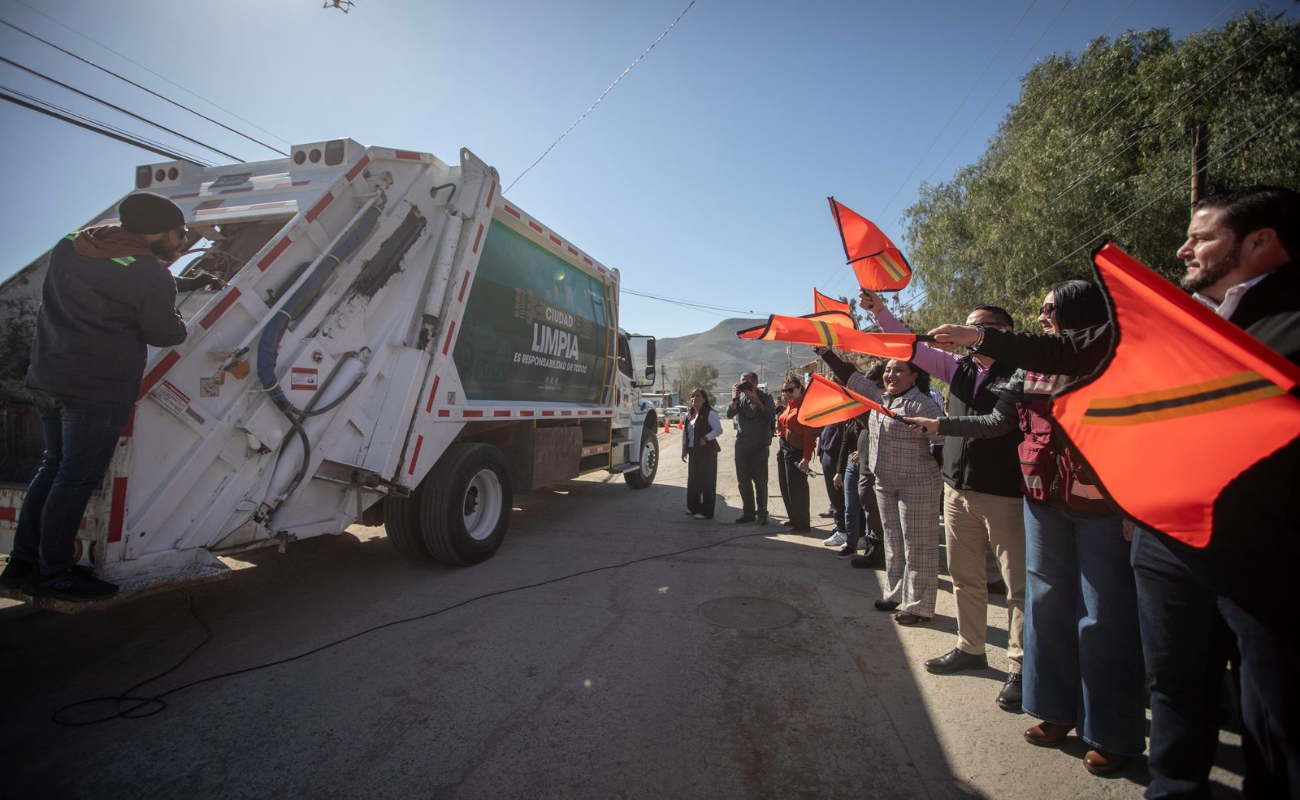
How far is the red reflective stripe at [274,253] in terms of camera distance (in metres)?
3.55

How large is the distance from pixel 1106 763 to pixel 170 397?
468cm

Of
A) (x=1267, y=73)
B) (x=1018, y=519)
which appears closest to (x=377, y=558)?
(x=1018, y=519)

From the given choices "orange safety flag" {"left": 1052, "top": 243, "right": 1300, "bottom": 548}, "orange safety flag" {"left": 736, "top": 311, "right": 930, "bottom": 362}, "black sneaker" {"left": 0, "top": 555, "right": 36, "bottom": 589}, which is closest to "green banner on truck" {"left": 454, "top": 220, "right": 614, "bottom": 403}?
"black sneaker" {"left": 0, "top": 555, "right": 36, "bottom": 589}

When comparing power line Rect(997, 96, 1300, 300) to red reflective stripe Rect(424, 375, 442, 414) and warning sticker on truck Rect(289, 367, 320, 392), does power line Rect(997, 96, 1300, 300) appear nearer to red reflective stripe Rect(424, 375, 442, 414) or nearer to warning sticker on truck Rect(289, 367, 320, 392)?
red reflective stripe Rect(424, 375, 442, 414)

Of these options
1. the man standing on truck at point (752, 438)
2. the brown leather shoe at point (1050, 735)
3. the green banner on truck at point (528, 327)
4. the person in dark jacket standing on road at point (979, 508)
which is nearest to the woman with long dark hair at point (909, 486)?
the person in dark jacket standing on road at point (979, 508)

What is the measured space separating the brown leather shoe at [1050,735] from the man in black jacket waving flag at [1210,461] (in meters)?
0.73

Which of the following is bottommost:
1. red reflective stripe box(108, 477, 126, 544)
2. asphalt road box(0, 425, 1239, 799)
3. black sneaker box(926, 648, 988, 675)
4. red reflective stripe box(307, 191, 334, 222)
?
asphalt road box(0, 425, 1239, 799)

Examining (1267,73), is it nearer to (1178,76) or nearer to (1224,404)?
(1178,76)

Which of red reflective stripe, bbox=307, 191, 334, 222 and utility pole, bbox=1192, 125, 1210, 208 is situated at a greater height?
utility pole, bbox=1192, 125, 1210, 208

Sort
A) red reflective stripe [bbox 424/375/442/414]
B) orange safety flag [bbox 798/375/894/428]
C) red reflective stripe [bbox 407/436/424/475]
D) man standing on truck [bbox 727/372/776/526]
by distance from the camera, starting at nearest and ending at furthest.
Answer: red reflective stripe [bbox 407/436/424/475] → red reflective stripe [bbox 424/375/442/414] → orange safety flag [bbox 798/375/894/428] → man standing on truck [bbox 727/372/776/526]

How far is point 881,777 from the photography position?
2289 mm

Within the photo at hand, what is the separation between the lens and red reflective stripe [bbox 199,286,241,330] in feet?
10.6

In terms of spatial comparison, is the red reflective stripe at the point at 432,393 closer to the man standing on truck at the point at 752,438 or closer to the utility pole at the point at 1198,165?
the man standing on truck at the point at 752,438

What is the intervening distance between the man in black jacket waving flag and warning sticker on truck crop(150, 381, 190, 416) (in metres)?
4.07
